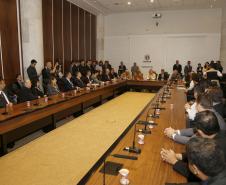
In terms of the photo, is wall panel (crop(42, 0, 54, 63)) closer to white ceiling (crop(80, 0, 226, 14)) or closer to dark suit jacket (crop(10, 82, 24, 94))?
white ceiling (crop(80, 0, 226, 14))

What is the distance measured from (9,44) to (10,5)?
3.95 ft

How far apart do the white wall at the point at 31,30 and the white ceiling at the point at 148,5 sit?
3.55m

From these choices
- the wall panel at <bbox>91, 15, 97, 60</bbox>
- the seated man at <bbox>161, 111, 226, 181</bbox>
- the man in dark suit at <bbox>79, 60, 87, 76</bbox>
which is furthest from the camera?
the wall panel at <bbox>91, 15, 97, 60</bbox>

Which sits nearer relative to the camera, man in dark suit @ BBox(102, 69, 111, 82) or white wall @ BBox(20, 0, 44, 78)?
white wall @ BBox(20, 0, 44, 78)

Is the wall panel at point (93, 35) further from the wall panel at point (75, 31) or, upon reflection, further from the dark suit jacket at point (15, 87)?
the dark suit jacket at point (15, 87)

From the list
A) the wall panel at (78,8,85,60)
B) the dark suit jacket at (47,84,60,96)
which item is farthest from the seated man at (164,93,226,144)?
the wall panel at (78,8,85,60)

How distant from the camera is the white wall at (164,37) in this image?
43.3 ft

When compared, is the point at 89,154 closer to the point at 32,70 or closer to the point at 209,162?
the point at 209,162

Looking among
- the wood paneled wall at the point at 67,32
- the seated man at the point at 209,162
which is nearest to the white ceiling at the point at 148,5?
the wood paneled wall at the point at 67,32

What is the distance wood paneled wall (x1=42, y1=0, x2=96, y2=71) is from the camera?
30.1ft

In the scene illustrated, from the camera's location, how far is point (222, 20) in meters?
12.4

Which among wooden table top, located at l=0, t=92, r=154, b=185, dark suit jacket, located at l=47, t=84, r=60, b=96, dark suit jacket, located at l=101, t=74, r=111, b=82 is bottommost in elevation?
wooden table top, located at l=0, t=92, r=154, b=185

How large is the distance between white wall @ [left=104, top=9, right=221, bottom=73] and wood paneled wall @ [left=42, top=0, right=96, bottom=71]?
199 centimetres

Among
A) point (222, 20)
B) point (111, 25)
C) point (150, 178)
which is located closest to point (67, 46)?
point (111, 25)
